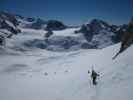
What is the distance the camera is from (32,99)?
54.0 feet

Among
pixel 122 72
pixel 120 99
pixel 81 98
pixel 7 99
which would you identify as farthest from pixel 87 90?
pixel 7 99

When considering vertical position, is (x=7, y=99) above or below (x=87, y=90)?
below

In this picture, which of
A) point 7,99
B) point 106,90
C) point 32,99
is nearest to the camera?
point 106,90

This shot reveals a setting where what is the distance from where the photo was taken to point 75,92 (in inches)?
529

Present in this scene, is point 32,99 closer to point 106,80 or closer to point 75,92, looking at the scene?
point 75,92

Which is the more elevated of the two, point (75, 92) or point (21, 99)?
point (75, 92)

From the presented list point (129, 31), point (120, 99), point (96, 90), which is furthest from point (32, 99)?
point (129, 31)

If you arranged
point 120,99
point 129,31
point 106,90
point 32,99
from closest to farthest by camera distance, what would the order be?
point 120,99 → point 106,90 → point 32,99 → point 129,31

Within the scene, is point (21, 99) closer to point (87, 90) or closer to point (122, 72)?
point (87, 90)

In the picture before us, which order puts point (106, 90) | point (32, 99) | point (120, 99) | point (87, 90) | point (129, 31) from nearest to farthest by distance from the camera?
point (120, 99) < point (106, 90) < point (87, 90) < point (32, 99) < point (129, 31)

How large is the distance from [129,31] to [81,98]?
15.1m

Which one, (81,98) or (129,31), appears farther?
(129,31)

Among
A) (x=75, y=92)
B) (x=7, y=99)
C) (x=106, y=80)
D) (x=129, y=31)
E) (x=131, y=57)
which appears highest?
(x=129, y=31)

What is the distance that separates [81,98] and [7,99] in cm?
1058
